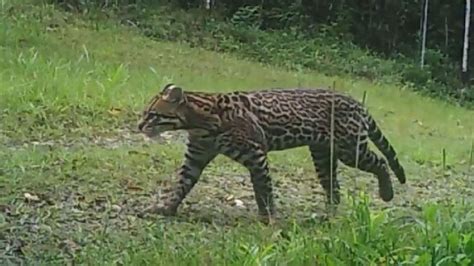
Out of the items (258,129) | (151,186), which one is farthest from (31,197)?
(258,129)

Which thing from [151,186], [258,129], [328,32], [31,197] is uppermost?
[258,129]

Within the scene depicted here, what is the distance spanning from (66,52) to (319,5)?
11.4 m

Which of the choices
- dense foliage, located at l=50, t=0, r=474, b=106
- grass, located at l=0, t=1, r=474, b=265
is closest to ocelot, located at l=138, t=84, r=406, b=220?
grass, located at l=0, t=1, r=474, b=265

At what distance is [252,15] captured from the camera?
82.4 feet

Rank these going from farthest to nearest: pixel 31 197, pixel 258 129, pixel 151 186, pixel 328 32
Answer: pixel 328 32 < pixel 151 186 < pixel 258 129 < pixel 31 197

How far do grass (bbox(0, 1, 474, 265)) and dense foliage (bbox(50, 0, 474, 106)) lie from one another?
192 inches

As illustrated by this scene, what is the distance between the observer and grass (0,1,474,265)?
199 inches

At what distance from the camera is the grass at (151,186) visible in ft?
16.6

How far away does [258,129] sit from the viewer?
23.8 feet

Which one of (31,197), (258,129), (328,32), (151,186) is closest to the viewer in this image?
(31,197)

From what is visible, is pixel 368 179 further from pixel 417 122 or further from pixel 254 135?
pixel 417 122

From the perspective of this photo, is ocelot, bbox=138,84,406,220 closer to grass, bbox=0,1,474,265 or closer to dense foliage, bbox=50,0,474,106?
grass, bbox=0,1,474,265

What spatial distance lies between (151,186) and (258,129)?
3.88ft

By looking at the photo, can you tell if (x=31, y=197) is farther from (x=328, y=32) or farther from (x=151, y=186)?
(x=328, y=32)
